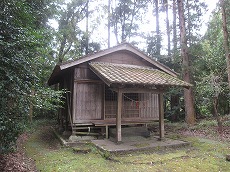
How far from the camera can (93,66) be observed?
10.2 m

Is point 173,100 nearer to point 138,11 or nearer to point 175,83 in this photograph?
point 175,83

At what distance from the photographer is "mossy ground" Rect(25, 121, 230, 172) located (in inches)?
251

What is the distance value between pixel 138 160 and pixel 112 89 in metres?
3.36

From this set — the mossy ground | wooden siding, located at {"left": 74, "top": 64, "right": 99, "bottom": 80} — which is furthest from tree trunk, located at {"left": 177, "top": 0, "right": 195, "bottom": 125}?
wooden siding, located at {"left": 74, "top": 64, "right": 99, "bottom": 80}

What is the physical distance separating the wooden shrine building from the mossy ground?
167cm

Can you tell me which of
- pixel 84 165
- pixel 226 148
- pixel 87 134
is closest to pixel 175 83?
pixel 226 148

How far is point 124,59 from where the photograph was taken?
478 inches

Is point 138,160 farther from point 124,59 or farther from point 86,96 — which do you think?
point 124,59

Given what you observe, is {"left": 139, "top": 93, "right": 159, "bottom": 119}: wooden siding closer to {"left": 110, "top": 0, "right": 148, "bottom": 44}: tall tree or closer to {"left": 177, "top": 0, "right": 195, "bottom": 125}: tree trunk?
{"left": 177, "top": 0, "right": 195, "bottom": 125}: tree trunk

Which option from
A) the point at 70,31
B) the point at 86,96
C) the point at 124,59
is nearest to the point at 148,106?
the point at 124,59

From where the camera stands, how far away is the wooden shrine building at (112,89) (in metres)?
9.64

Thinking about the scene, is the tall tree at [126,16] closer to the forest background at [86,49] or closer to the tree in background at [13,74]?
the forest background at [86,49]

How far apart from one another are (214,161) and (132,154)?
2.94m

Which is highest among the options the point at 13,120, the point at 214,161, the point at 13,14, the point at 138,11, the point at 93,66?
the point at 138,11
